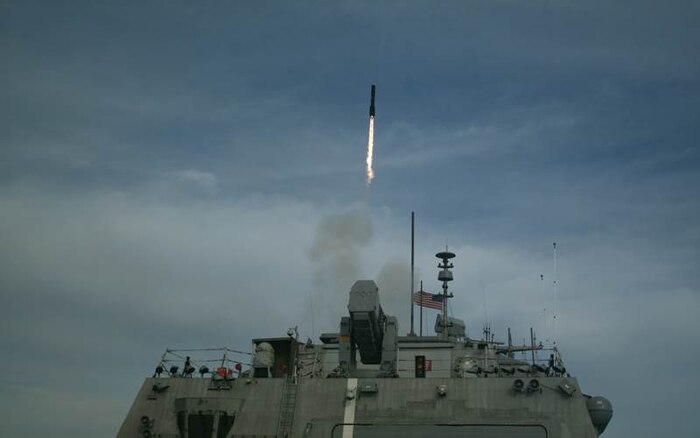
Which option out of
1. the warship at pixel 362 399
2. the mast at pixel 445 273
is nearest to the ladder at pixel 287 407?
the warship at pixel 362 399

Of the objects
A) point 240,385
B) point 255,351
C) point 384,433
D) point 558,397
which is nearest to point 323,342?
point 255,351

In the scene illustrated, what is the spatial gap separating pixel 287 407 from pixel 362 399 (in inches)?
78.1

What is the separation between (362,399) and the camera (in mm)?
19250

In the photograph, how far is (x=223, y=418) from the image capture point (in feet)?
64.6

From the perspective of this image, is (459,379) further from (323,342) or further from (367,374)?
(323,342)

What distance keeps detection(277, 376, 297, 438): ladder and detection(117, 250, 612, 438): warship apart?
3 centimetres

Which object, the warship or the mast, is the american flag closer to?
the mast

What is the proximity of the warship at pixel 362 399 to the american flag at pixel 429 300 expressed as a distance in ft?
26.2

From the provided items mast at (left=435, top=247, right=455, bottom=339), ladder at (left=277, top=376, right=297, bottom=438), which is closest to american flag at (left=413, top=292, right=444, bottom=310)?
mast at (left=435, top=247, right=455, bottom=339)

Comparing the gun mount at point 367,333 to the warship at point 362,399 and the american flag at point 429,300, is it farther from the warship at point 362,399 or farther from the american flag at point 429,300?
the american flag at point 429,300

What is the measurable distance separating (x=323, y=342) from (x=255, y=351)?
385 cm

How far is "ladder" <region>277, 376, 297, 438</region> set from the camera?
19156mm

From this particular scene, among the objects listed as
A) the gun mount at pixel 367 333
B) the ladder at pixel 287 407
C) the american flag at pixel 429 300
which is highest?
the american flag at pixel 429 300

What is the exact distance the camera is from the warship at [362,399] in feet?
59.8
